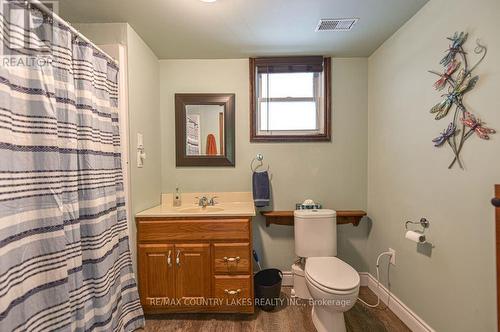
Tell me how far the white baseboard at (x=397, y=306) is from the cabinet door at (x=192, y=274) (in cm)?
148

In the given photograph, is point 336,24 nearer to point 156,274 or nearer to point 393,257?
point 393,257

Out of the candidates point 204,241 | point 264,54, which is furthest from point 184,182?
point 264,54

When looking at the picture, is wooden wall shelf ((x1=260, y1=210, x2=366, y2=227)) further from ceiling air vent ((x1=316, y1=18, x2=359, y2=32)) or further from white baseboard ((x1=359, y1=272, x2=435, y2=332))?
ceiling air vent ((x1=316, y1=18, x2=359, y2=32))

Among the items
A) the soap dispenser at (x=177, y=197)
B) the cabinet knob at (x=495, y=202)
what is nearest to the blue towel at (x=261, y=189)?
the soap dispenser at (x=177, y=197)

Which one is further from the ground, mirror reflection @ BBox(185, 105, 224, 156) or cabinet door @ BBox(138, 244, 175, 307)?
mirror reflection @ BBox(185, 105, 224, 156)

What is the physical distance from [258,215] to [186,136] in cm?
107

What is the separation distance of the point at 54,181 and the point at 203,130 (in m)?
1.40

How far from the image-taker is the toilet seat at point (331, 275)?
1.49 meters

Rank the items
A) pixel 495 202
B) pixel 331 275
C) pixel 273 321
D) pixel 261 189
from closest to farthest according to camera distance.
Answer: pixel 495 202 → pixel 331 275 → pixel 273 321 → pixel 261 189

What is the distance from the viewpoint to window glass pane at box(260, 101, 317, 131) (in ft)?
7.82

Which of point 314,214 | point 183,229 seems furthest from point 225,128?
point 314,214

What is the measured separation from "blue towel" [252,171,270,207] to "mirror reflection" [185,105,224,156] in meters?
0.45

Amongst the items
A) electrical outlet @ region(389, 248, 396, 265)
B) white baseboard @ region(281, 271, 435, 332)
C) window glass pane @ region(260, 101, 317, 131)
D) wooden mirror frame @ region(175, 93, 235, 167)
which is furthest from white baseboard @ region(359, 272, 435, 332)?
wooden mirror frame @ region(175, 93, 235, 167)

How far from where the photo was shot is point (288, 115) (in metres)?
2.39
